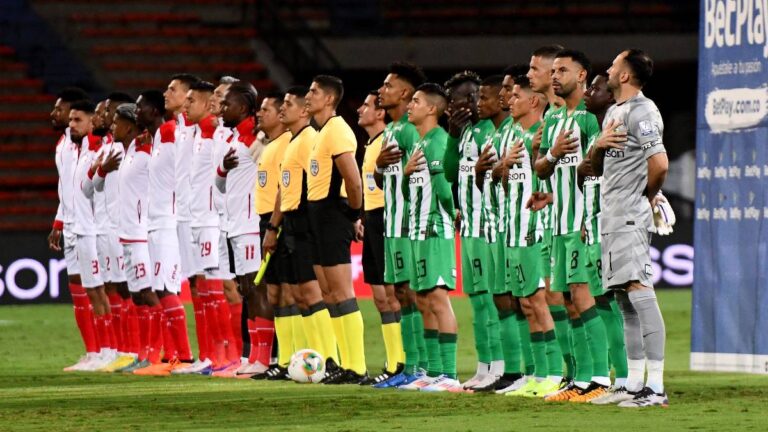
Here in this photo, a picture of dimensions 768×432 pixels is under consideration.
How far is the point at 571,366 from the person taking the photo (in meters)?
10.5

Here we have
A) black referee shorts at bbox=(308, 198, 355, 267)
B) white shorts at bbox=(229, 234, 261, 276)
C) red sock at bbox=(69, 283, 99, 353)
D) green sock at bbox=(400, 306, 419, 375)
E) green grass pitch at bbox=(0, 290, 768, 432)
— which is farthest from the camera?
red sock at bbox=(69, 283, 99, 353)

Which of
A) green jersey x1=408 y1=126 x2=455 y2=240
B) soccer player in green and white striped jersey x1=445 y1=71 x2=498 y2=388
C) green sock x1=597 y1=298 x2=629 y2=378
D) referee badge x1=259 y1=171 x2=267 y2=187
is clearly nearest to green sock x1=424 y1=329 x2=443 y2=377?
soccer player in green and white striped jersey x1=445 y1=71 x2=498 y2=388

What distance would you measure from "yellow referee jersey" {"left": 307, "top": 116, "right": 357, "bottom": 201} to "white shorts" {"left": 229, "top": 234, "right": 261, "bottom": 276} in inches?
43.2

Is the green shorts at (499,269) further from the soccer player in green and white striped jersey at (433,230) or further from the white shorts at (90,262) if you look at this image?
the white shorts at (90,262)

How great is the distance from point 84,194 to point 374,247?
11.9ft

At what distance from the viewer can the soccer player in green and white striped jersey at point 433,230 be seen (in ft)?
36.8

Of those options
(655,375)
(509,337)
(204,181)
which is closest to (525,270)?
(509,337)

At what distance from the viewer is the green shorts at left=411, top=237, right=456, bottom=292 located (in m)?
11.2

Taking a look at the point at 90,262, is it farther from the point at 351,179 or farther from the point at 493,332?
the point at 493,332

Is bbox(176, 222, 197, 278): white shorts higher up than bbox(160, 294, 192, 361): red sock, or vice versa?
bbox(176, 222, 197, 278): white shorts

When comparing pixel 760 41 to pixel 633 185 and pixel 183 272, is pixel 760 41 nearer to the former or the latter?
pixel 633 185

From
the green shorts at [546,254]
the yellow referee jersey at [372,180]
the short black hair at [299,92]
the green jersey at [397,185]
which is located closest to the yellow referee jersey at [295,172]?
the short black hair at [299,92]

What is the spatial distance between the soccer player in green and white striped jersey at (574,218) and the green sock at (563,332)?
0.96ft

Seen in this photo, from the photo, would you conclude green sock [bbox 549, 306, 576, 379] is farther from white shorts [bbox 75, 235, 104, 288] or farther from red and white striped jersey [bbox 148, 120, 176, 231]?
white shorts [bbox 75, 235, 104, 288]
